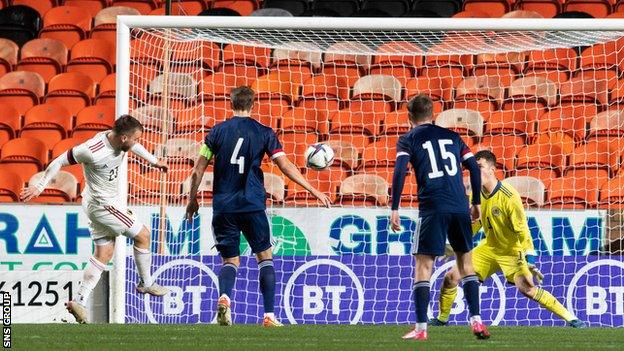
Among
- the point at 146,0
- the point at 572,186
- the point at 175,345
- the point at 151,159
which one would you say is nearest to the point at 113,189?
the point at 151,159

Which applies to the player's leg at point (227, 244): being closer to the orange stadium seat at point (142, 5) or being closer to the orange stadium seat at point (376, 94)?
the orange stadium seat at point (376, 94)

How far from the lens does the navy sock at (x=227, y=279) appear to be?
9.60 meters

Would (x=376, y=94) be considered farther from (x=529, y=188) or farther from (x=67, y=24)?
(x=67, y=24)

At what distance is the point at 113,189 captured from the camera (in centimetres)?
1058

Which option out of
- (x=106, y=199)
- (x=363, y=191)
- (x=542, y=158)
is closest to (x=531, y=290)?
(x=363, y=191)

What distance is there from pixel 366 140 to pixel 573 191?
227cm

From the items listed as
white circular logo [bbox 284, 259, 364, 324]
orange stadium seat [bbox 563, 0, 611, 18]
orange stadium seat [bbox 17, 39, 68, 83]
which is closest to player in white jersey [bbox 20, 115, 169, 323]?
white circular logo [bbox 284, 259, 364, 324]

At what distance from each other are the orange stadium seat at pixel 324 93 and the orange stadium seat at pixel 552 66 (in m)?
2.09

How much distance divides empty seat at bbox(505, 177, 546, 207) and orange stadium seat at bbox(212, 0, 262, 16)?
5.47 meters

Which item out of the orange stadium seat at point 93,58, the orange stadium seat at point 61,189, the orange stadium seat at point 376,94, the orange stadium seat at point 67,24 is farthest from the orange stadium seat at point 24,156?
the orange stadium seat at point 376,94

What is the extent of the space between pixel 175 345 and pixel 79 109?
8.71 meters

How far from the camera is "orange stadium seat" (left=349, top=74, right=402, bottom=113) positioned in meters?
14.1

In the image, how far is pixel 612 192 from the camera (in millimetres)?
13047

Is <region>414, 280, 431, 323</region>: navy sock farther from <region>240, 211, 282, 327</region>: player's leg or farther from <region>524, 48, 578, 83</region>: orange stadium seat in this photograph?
<region>524, 48, 578, 83</region>: orange stadium seat
